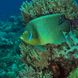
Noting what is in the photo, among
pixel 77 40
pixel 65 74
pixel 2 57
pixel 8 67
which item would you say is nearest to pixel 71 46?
pixel 77 40

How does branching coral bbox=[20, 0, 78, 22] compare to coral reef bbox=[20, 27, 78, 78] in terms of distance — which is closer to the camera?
coral reef bbox=[20, 27, 78, 78]

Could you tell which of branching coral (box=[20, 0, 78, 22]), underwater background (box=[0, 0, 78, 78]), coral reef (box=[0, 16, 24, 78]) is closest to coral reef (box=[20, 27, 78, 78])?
underwater background (box=[0, 0, 78, 78])

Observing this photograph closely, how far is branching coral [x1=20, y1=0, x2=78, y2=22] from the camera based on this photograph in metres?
3.82

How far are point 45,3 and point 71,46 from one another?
1036 mm

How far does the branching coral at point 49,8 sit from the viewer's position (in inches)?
151

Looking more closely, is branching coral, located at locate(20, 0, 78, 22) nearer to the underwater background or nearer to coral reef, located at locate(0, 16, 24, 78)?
the underwater background

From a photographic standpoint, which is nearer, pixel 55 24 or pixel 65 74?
pixel 55 24

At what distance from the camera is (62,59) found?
11.0ft

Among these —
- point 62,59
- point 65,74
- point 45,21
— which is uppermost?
point 45,21

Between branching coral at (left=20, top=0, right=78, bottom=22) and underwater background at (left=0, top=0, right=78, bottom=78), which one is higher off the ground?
branching coral at (left=20, top=0, right=78, bottom=22)

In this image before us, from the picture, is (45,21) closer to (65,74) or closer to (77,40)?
(77,40)

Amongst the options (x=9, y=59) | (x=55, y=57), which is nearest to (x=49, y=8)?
(x=55, y=57)

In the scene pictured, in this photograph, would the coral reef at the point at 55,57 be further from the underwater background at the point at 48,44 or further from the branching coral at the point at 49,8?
the branching coral at the point at 49,8

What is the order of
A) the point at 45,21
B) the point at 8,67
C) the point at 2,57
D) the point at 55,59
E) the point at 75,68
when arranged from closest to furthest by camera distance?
the point at 45,21 < the point at 75,68 < the point at 55,59 < the point at 8,67 < the point at 2,57
